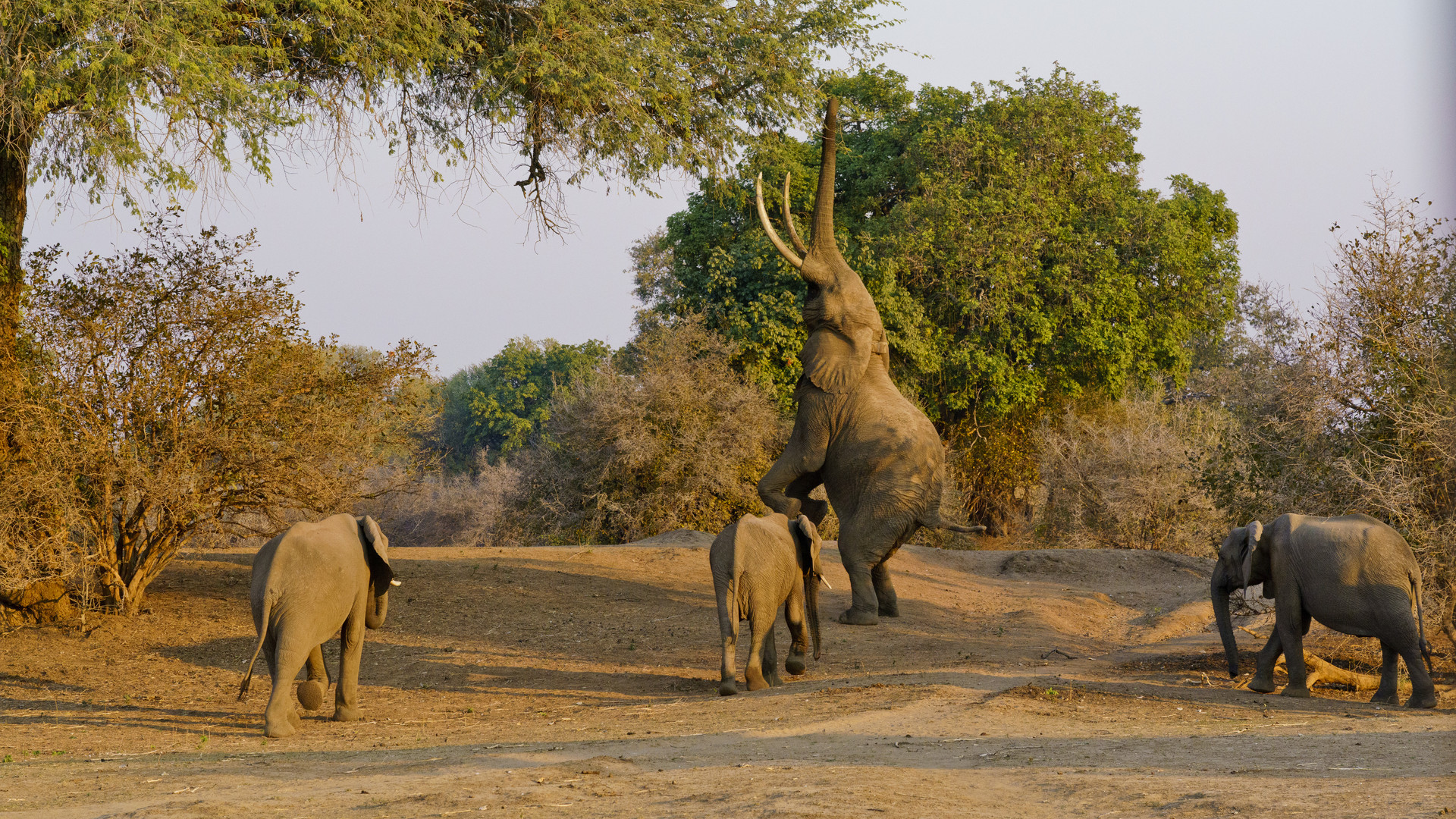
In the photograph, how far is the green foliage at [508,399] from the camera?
51.7m

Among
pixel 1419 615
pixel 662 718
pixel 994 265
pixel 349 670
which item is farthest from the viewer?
pixel 994 265

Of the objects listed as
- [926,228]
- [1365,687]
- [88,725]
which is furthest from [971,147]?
[88,725]

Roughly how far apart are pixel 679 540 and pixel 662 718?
34.0 feet

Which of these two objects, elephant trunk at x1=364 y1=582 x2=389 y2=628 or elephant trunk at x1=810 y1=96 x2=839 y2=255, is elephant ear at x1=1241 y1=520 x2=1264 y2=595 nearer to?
elephant trunk at x1=810 y1=96 x2=839 y2=255

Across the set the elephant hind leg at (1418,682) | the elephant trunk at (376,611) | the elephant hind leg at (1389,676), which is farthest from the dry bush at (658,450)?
the elephant hind leg at (1418,682)

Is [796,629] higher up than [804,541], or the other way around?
[804,541]

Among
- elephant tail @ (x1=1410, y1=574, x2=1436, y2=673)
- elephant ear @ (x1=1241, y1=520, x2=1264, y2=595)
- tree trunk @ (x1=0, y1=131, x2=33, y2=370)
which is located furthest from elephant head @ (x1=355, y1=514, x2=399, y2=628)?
elephant tail @ (x1=1410, y1=574, x2=1436, y2=673)

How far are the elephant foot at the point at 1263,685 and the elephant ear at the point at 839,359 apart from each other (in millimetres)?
5119

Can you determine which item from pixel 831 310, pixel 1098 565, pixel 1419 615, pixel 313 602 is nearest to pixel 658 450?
pixel 1098 565

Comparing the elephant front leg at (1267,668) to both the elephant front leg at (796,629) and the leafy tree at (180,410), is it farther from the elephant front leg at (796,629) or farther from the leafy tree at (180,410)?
the leafy tree at (180,410)

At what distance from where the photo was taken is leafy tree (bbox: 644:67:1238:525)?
90.8 feet

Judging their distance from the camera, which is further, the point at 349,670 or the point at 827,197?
the point at 827,197

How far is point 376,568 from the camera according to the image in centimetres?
995

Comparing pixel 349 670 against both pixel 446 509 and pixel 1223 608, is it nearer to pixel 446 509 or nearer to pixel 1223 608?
pixel 1223 608
